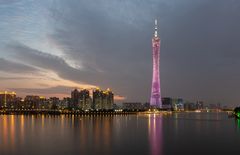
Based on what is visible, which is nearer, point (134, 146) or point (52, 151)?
point (52, 151)

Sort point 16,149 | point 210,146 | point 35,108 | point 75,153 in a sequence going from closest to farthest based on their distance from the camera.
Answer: point 75,153
point 16,149
point 210,146
point 35,108

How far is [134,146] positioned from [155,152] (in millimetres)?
3030

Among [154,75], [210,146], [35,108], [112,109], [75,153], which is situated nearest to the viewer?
[75,153]

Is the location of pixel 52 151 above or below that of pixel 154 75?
below

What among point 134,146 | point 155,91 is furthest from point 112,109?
point 134,146

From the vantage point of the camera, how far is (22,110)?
15675cm

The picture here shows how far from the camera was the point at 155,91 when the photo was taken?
8906cm

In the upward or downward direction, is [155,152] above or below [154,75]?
below

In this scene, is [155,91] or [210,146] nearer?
[210,146]

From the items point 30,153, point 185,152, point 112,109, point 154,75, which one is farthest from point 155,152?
point 112,109

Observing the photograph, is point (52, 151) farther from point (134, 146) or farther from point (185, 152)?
point (185, 152)

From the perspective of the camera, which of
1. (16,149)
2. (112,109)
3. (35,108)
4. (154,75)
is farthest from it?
(35,108)

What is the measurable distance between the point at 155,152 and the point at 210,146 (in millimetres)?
4835

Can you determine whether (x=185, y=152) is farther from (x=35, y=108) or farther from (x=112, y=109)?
(x=35, y=108)
